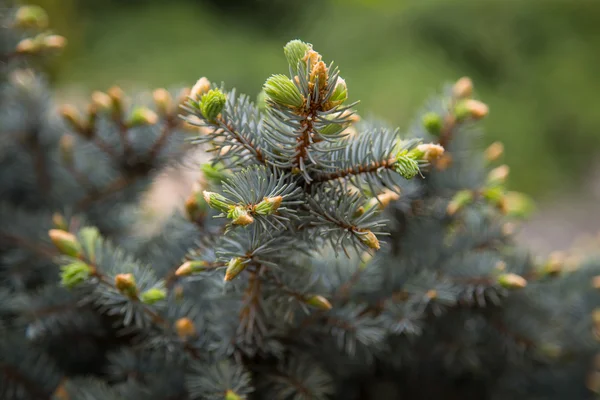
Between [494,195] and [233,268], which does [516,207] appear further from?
[233,268]

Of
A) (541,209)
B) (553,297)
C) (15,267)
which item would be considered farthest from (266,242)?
(541,209)

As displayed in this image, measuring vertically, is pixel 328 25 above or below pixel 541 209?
above

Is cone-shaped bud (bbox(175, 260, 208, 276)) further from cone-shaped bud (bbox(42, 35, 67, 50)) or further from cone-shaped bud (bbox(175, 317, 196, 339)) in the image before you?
cone-shaped bud (bbox(42, 35, 67, 50))

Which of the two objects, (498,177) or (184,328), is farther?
(498,177)

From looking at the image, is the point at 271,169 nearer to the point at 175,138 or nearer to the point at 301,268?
the point at 301,268

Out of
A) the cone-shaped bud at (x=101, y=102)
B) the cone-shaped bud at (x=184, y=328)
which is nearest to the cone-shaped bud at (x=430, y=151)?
the cone-shaped bud at (x=184, y=328)

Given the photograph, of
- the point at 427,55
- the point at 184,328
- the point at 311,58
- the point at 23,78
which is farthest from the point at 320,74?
the point at 427,55

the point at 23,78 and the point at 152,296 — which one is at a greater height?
the point at 23,78
